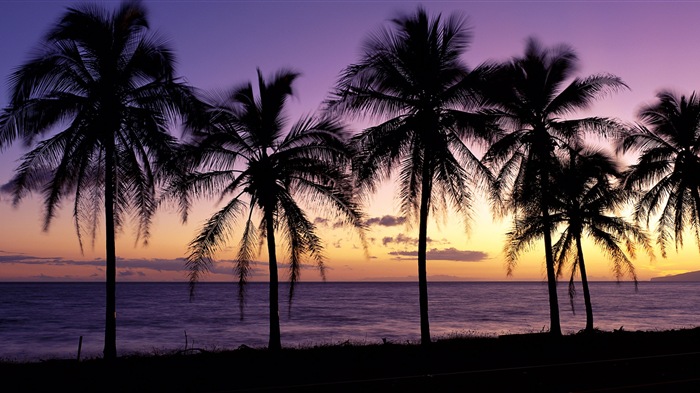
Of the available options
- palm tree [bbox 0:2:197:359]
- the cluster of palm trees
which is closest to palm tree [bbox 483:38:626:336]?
Answer: the cluster of palm trees

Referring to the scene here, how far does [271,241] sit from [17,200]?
700 cm

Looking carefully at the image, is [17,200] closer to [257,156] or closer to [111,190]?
[111,190]

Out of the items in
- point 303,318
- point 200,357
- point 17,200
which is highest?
point 17,200

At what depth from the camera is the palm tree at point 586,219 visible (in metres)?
22.3

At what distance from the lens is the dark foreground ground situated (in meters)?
9.94

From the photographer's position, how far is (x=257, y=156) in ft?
55.3

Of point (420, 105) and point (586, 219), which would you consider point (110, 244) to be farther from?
point (586, 219)

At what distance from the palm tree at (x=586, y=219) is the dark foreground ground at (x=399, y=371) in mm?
7825

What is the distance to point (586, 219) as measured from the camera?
A: 24312 millimetres

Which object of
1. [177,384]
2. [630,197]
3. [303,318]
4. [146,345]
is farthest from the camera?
[303,318]

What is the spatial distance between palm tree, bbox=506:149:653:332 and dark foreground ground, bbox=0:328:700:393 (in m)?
7.82

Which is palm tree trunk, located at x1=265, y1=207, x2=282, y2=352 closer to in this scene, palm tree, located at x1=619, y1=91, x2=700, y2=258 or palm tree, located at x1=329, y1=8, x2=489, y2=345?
palm tree, located at x1=329, y1=8, x2=489, y2=345

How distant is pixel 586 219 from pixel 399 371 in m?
16.2

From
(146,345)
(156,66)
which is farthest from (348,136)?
(146,345)
